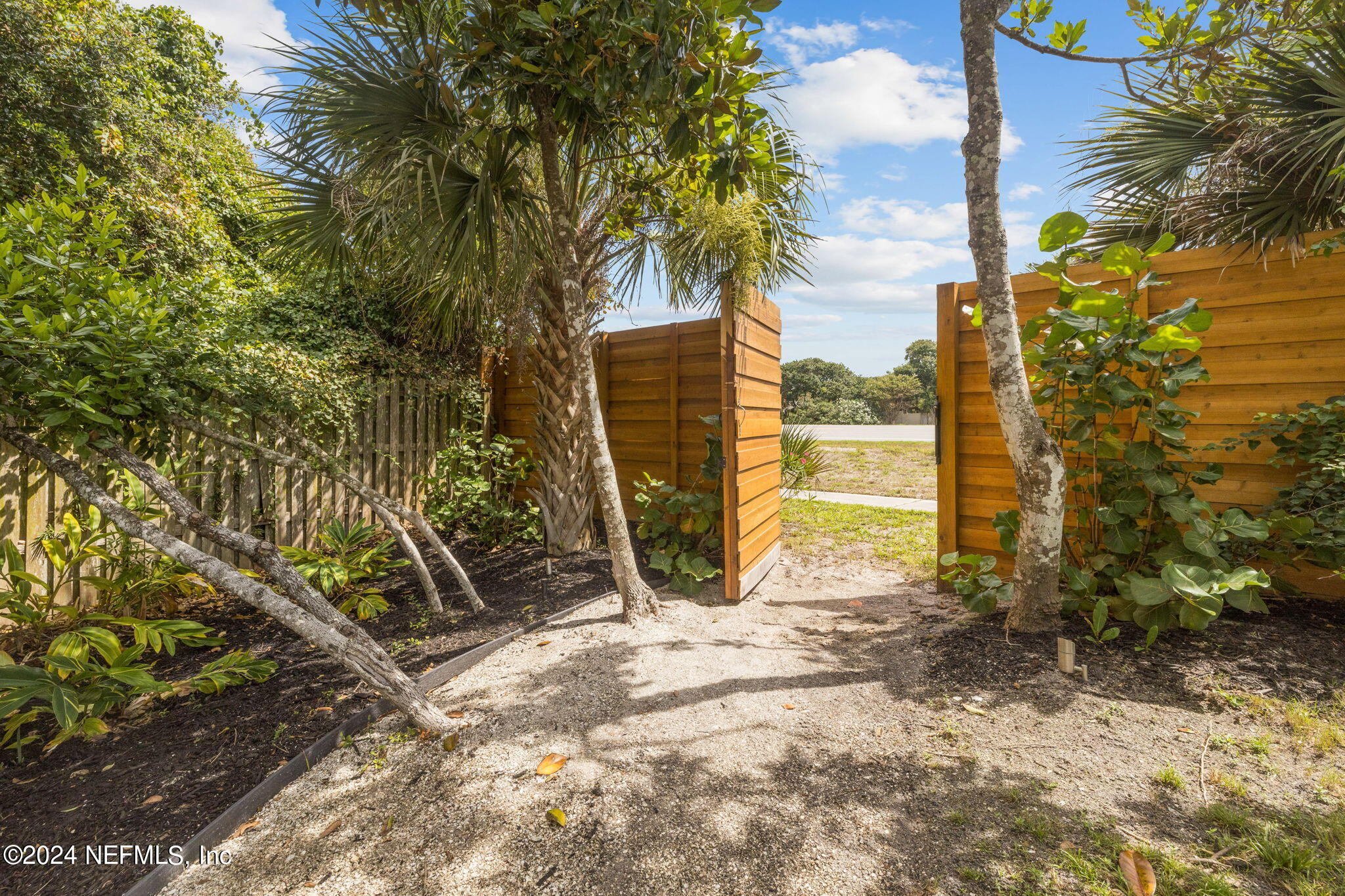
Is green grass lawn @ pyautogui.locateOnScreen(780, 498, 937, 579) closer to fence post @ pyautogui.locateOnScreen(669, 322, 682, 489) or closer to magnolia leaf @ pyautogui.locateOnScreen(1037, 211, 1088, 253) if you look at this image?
fence post @ pyautogui.locateOnScreen(669, 322, 682, 489)

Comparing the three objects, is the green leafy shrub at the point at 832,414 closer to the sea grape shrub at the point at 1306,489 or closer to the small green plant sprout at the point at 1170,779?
the sea grape shrub at the point at 1306,489

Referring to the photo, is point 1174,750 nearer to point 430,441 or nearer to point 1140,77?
point 1140,77

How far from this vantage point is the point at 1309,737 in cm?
191

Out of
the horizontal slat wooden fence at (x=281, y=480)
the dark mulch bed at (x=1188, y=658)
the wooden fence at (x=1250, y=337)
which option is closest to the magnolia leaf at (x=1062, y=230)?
the wooden fence at (x=1250, y=337)

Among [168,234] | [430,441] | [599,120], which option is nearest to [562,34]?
[599,120]

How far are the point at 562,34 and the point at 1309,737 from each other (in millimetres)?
4034

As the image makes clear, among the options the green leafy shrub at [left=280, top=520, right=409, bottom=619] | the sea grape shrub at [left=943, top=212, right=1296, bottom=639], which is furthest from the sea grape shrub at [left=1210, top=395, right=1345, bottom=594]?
the green leafy shrub at [left=280, top=520, right=409, bottom=619]

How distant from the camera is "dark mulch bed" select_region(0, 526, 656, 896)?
5.63 feet

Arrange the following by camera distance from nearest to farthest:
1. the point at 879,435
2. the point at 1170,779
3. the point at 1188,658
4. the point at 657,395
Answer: the point at 1170,779
the point at 1188,658
the point at 657,395
the point at 879,435

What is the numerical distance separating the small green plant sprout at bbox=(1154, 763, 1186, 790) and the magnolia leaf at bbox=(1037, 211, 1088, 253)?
2.31 m

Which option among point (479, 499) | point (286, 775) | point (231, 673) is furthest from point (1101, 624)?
point (479, 499)

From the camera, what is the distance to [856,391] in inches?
1630

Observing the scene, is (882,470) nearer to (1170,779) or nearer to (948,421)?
(948,421)

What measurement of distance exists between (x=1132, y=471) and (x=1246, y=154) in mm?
1860
